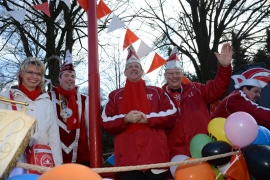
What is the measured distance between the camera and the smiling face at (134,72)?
3.38 m

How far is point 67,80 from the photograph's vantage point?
12.6 feet

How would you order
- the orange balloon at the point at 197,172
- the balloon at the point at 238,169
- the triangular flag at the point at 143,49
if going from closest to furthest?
the balloon at the point at 238,169
the orange balloon at the point at 197,172
the triangular flag at the point at 143,49

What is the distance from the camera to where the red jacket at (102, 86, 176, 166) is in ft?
10.1

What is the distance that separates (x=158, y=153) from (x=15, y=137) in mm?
1604

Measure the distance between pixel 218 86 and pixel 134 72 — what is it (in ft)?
3.14

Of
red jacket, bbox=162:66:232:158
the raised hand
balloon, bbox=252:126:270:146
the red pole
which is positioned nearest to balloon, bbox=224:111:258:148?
balloon, bbox=252:126:270:146

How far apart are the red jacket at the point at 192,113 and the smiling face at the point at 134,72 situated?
445 mm

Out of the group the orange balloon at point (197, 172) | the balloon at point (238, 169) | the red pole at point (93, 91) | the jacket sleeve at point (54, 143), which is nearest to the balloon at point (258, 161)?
the balloon at point (238, 169)

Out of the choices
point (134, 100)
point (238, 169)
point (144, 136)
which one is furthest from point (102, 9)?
point (238, 169)

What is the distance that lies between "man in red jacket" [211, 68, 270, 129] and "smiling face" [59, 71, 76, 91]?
1647 millimetres

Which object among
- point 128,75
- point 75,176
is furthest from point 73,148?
point 75,176

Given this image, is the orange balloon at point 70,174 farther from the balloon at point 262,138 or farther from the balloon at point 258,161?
the balloon at point 262,138

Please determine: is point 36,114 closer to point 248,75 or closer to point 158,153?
point 158,153

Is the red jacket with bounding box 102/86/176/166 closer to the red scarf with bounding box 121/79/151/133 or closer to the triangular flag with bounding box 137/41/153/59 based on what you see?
the red scarf with bounding box 121/79/151/133
